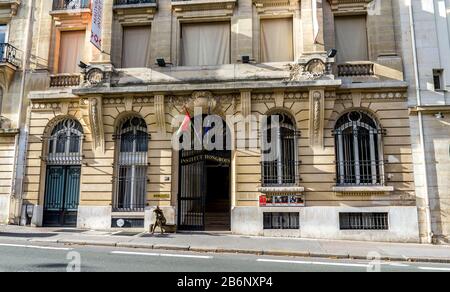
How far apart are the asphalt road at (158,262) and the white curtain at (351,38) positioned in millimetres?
9505

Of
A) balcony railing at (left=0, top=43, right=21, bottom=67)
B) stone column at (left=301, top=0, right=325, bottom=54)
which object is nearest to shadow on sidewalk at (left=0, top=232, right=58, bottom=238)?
balcony railing at (left=0, top=43, right=21, bottom=67)

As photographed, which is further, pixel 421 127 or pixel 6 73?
pixel 6 73

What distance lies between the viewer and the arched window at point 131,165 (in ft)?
52.4

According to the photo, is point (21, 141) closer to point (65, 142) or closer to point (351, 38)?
point (65, 142)

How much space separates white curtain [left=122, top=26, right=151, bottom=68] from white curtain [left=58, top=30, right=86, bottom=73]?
7.93ft

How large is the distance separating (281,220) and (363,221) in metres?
3.39

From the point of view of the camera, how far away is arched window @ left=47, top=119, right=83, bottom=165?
1672 centimetres

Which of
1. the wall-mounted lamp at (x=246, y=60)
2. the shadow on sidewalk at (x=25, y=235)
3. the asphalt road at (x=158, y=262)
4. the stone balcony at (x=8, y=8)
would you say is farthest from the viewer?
the stone balcony at (x=8, y=8)

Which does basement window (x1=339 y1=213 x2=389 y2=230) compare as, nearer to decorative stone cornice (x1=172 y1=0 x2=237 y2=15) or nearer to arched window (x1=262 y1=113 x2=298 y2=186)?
arched window (x1=262 y1=113 x2=298 y2=186)

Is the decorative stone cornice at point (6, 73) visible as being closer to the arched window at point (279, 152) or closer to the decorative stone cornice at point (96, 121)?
the decorative stone cornice at point (96, 121)

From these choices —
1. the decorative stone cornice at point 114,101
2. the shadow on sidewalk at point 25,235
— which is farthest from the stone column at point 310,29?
the shadow on sidewalk at point 25,235

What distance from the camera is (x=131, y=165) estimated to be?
1620 centimetres

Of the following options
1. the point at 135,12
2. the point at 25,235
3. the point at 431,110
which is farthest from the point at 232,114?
the point at 25,235
